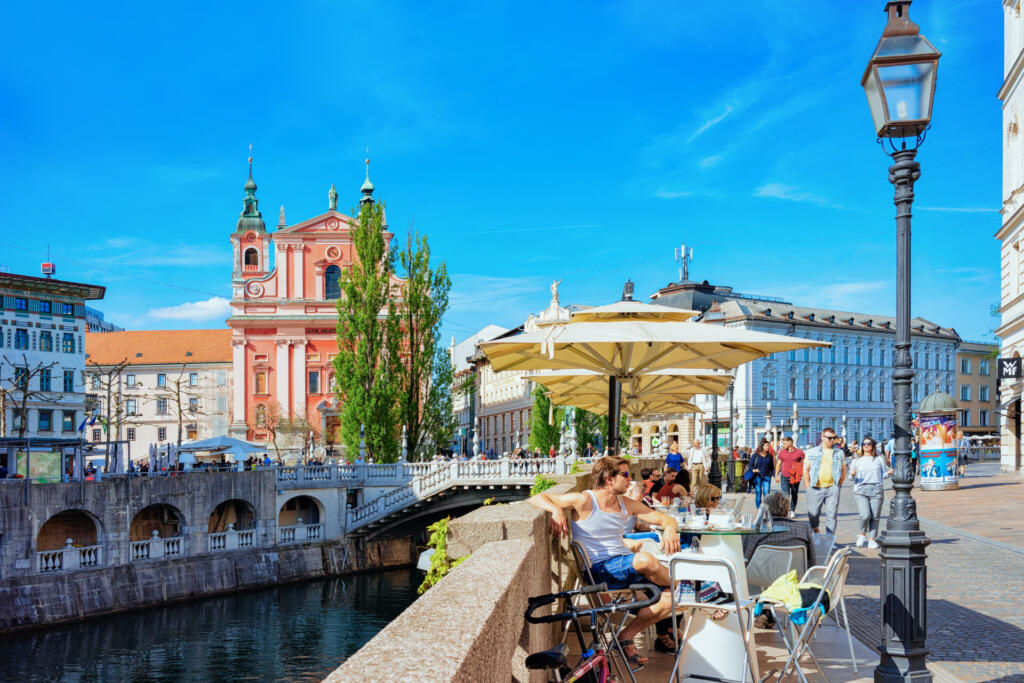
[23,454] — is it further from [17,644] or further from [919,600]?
[919,600]

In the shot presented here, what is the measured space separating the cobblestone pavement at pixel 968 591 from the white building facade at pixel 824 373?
48.7 m

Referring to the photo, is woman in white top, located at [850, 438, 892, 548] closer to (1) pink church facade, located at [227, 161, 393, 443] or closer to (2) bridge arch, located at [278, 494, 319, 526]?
(2) bridge arch, located at [278, 494, 319, 526]

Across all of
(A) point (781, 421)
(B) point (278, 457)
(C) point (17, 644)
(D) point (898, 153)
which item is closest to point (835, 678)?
(D) point (898, 153)

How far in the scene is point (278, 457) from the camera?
52.3m

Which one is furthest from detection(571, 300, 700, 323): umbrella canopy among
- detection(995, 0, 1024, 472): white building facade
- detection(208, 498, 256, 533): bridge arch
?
detection(208, 498, 256, 533): bridge arch

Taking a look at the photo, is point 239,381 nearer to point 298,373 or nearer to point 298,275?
point 298,373

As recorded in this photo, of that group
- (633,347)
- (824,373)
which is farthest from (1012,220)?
(824,373)

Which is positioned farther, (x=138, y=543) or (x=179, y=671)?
(x=138, y=543)

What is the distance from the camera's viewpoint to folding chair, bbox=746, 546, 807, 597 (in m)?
7.40

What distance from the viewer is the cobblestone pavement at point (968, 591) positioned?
7.17 meters

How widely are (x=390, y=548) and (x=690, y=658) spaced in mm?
35505

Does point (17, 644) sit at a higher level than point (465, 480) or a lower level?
lower

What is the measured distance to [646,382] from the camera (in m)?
15.0

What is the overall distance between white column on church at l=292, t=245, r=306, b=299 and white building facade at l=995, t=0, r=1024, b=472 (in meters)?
39.4
